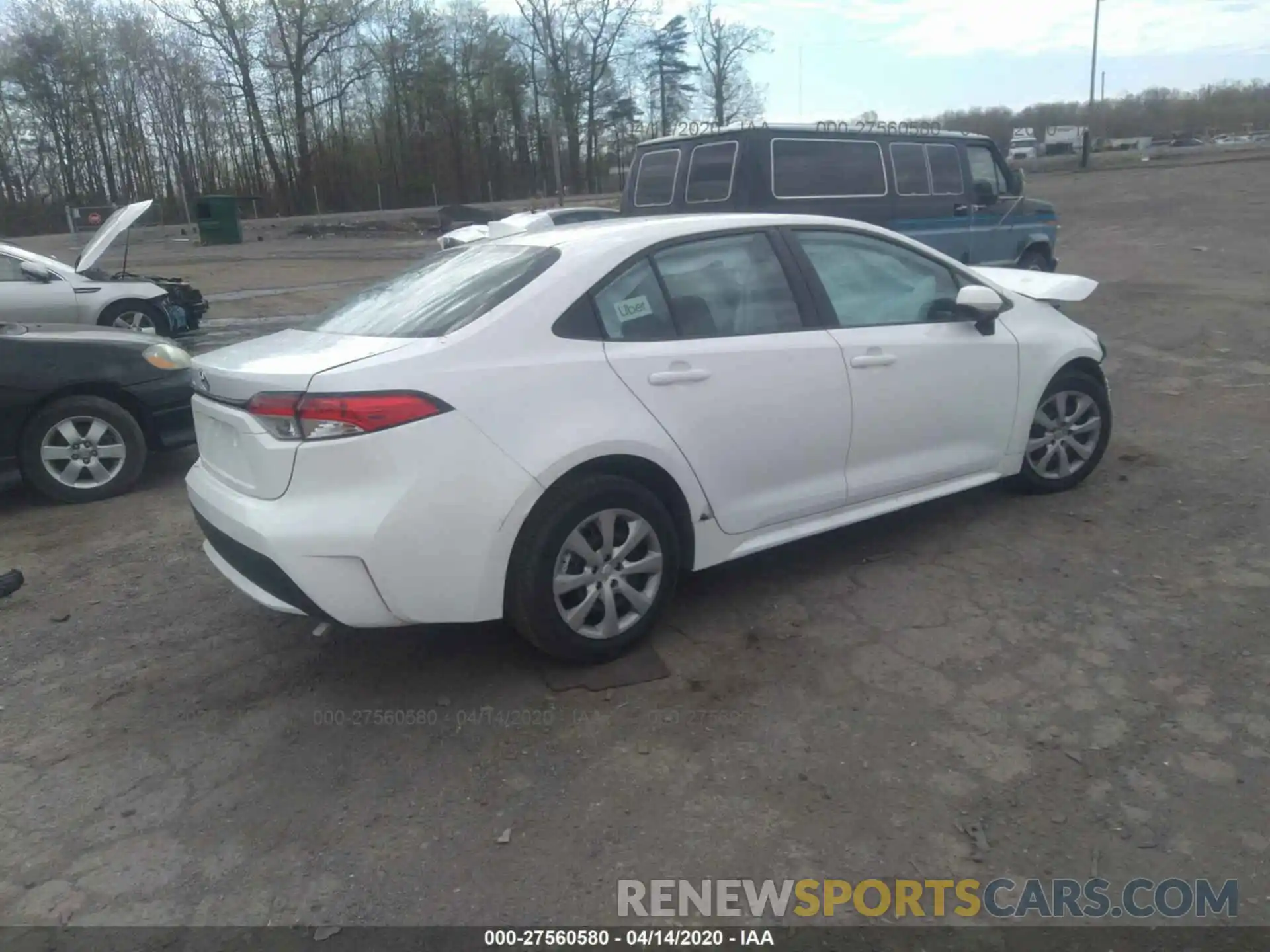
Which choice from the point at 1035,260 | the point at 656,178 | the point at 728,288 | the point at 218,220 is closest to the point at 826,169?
the point at 656,178

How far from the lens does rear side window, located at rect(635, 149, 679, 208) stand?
30.2 feet

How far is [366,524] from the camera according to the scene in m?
3.16

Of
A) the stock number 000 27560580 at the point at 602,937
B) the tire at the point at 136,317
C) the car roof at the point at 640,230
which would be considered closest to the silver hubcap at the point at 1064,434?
the car roof at the point at 640,230

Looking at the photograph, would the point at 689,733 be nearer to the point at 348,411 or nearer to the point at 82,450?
the point at 348,411

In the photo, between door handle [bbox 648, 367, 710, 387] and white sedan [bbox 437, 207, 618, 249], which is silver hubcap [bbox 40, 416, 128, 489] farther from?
white sedan [bbox 437, 207, 618, 249]

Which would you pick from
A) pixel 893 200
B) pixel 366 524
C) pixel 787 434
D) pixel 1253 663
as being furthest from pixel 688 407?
pixel 893 200

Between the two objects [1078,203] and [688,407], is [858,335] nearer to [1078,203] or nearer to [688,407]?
[688,407]

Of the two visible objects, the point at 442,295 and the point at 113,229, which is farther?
the point at 113,229

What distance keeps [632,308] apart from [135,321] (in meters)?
9.27

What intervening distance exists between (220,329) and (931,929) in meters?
12.5

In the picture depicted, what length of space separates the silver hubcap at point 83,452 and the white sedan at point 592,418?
97.7 inches

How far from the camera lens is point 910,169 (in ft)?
31.9

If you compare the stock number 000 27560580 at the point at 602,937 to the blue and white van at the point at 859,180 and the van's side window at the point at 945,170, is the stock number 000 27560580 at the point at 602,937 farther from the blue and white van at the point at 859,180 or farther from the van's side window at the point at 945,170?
the van's side window at the point at 945,170

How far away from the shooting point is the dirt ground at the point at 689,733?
8.86 feet
